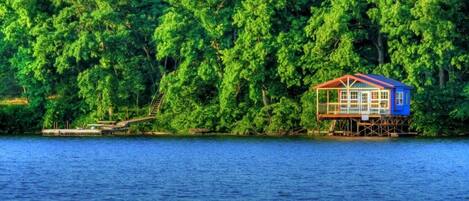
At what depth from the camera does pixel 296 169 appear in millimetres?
50688

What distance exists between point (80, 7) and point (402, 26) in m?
22.5

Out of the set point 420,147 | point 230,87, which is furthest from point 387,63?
point 420,147

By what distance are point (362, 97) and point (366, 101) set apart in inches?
13.7

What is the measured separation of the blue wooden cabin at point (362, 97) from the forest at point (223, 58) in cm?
101

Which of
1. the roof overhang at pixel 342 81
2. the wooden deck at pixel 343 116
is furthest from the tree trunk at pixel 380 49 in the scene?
the roof overhang at pixel 342 81

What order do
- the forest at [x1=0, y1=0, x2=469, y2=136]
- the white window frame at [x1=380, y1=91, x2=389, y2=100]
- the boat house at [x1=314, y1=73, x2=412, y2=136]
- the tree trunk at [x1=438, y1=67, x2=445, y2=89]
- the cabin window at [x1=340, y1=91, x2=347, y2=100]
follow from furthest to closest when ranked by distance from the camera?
the tree trunk at [x1=438, y1=67, x2=445, y2=89] < the cabin window at [x1=340, y1=91, x2=347, y2=100] < the forest at [x1=0, y1=0, x2=469, y2=136] < the white window frame at [x1=380, y1=91, x2=389, y2=100] < the boat house at [x1=314, y1=73, x2=412, y2=136]

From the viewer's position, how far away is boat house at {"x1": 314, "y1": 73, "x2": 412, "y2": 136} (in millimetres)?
74000

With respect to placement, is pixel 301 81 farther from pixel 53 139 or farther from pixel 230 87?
→ pixel 53 139

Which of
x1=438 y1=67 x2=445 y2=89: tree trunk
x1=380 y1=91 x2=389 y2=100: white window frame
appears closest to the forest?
x1=438 y1=67 x2=445 y2=89: tree trunk

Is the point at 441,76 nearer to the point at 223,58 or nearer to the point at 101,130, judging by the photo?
the point at 223,58

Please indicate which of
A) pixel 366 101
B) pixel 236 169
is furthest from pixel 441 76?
pixel 236 169

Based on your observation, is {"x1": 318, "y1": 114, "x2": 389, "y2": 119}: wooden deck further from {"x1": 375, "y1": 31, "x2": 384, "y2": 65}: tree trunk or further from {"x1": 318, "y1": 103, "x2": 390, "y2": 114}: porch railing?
{"x1": 375, "y1": 31, "x2": 384, "y2": 65}: tree trunk

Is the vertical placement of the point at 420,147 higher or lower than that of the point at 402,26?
lower

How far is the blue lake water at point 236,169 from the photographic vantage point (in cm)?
4116
